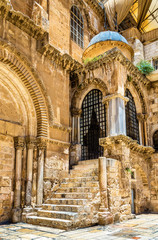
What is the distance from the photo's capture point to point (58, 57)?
11.1m

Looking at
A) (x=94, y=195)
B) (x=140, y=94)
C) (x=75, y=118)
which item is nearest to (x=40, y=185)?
(x=94, y=195)

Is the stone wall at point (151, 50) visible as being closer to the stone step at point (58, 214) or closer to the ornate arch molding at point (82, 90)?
the ornate arch molding at point (82, 90)

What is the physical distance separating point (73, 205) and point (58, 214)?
591mm

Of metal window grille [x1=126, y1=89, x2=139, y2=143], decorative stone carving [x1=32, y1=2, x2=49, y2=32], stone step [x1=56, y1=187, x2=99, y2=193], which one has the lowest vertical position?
stone step [x1=56, y1=187, x2=99, y2=193]

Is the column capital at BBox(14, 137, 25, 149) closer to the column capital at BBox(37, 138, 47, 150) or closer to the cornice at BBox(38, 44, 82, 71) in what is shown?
the column capital at BBox(37, 138, 47, 150)

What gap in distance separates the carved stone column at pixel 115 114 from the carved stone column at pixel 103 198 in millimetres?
2441

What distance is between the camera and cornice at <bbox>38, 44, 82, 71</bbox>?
10.4 meters

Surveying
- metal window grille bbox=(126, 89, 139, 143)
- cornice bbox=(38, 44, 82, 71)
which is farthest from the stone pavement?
cornice bbox=(38, 44, 82, 71)

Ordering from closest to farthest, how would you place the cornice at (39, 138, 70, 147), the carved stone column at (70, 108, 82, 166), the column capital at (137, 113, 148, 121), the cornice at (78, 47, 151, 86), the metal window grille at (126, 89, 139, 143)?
1. the cornice at (39, 138, 70, 147)
2. the cornice at (78, 47, 151, 86)
3. the carved stone column at (70, 108, 82, 166)
4. the metal window grille at (126, 89, 139, 143)
5. the column capital at (137, 113, 148, 121)

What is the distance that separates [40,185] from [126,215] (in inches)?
134

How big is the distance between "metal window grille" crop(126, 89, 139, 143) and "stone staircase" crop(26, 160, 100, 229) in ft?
11.3

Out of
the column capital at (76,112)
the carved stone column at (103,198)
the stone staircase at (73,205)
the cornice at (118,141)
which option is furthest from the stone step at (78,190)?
the column capital at (76,112)

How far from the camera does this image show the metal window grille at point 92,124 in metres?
11.8

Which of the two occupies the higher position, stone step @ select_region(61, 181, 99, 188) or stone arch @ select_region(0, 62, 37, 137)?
stone arch @ select_region(0, 62, 37, 137)
